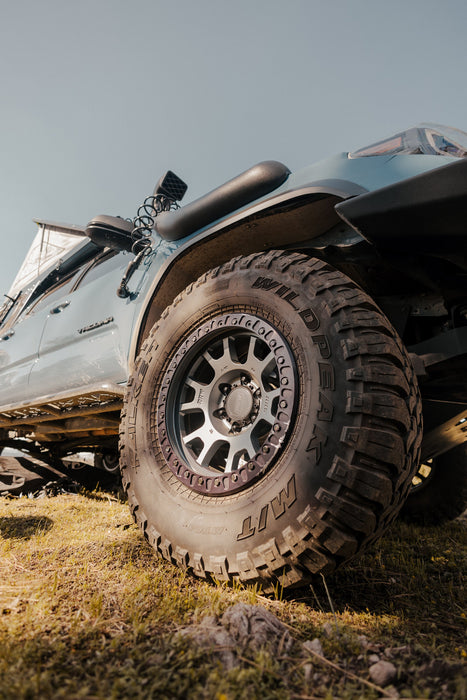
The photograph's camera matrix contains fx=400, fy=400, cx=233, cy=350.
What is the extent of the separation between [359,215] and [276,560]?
3.66ft

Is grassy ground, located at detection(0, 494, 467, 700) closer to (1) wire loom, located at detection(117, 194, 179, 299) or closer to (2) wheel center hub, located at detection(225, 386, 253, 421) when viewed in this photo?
(2) wheel center hub, located at detection(225, 386, 253, 421)

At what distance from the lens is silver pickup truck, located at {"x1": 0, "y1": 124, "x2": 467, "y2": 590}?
1.16m

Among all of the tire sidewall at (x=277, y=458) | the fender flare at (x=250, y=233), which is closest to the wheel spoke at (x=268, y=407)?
the tire sidewall at (x=277, y=458)

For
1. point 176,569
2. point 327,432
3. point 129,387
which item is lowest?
point 176,569

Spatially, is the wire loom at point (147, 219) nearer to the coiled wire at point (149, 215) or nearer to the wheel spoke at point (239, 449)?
the coiled wire at point (149, 215)

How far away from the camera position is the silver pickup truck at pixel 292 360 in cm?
116

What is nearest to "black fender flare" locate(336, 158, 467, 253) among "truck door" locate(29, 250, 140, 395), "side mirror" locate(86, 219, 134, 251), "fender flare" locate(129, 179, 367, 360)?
"fender flare" locate(129, 179, 367, 360)

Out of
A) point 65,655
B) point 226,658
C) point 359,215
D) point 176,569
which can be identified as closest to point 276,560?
point 226,658

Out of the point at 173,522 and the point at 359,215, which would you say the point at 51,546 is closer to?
the point at 173,522

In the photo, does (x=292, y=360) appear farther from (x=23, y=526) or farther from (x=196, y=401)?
(x=23, y=526)

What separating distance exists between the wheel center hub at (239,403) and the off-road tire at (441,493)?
1.68m

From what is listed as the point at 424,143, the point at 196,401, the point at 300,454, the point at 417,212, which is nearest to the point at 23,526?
the point at 196,401

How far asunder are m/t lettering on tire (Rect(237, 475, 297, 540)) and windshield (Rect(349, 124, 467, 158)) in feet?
4.40

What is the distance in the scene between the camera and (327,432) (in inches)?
46.5
